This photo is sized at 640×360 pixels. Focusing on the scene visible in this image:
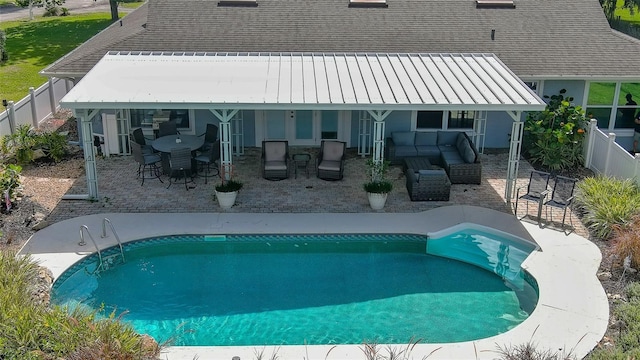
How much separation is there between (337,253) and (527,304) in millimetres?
4254

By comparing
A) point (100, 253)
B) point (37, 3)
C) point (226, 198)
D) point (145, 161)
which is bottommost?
point (100, 253)

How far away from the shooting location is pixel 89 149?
16516mm

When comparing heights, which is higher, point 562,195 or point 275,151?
point 275,151

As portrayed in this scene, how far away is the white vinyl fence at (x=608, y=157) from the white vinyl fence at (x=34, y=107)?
16910 millimetres

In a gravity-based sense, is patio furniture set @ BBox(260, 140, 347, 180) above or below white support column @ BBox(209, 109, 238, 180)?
below

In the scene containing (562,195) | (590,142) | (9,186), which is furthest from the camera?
(590,142)

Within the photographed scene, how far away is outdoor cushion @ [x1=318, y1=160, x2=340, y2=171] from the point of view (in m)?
18.5

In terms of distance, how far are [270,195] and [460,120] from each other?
6840 millimetres

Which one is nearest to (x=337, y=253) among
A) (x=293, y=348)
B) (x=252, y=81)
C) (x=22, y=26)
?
(x=293, y=348)

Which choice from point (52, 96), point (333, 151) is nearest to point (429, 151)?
point (333, 151)

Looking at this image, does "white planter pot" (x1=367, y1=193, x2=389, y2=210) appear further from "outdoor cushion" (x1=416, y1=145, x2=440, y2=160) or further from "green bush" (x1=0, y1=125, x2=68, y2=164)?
"green bush" (x1=0, y1=125, x2=68, y2=164)

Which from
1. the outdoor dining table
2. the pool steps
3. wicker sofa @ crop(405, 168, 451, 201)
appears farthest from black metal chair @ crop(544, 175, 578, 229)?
the pool steps

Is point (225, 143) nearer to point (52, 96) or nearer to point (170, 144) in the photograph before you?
point (170, 144)

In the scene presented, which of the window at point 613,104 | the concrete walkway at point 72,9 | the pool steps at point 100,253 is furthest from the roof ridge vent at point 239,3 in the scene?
the concrete walkway at point 72,9
